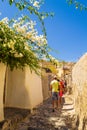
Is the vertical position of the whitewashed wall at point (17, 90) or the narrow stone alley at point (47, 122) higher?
the whitewashed wall at point (17, 90)

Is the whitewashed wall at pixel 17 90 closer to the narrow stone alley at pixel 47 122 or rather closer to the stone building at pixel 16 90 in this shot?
the stone building at pixel 16 90

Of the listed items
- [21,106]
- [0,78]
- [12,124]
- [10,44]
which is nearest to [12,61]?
[0,78]

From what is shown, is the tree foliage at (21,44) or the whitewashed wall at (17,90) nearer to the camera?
the tree foliage at (21,44)

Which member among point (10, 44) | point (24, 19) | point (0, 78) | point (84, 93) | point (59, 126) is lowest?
point (59, 126)

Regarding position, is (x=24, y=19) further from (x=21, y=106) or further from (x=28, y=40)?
(x=21, y=106)

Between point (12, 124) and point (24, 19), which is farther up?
point (24, 19)

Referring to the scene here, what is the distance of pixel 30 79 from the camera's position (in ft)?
45.3

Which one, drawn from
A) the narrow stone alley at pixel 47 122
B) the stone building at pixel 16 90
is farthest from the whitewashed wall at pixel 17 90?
the narrow stone alley at pixel 47 122

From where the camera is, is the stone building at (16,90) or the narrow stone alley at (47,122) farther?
the stone building at (16,90)

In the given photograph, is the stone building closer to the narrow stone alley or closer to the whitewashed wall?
the whitewashed wall

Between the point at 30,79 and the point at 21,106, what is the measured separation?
159cm

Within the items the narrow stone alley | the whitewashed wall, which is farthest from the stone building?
the narrow stone alley

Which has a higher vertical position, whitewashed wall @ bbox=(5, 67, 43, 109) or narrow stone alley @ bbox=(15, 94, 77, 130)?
whitewashed wall @ bbox=(5, 67, 43, 109)

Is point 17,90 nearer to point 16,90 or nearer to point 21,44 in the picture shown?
point 16,90
